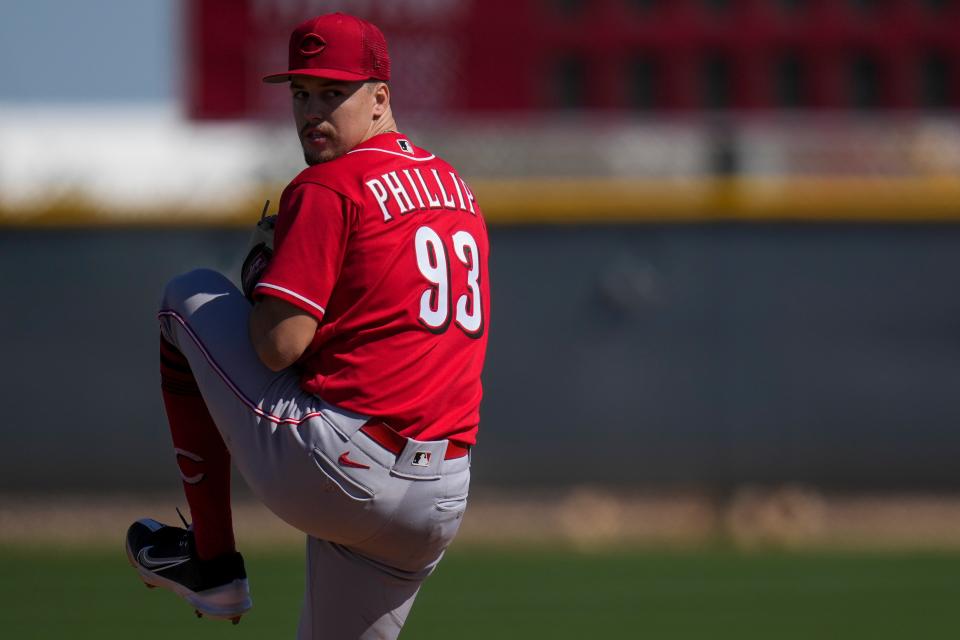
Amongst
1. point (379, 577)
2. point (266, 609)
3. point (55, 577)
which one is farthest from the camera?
point (55, 577)

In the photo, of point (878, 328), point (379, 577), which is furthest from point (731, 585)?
point (379, 577)

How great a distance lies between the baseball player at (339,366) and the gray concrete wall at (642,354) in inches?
312

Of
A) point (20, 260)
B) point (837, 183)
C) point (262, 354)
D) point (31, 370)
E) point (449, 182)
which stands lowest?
point (31, 370)

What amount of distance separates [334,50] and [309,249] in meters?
0.43

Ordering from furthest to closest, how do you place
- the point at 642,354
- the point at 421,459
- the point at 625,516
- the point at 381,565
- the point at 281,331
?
the point at 642,354 → the point at 625,516 → the point at 381,565 → the point at 421,459 → the point at 281,331

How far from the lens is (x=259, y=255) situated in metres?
3.08

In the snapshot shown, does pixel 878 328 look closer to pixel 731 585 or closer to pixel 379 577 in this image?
pixel 731 585

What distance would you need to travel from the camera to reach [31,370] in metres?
11.0

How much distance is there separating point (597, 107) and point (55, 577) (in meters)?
5.70

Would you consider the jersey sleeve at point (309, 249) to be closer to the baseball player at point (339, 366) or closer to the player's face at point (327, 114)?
the baseball player at point (339, 366)

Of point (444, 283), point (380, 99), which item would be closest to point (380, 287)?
point (444, 283)

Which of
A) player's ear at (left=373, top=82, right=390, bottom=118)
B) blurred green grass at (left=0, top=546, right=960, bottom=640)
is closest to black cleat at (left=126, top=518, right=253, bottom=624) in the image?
player's ear at (left=373, top=82, right=390, bottom=118)

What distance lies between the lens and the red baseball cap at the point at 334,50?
2998mm

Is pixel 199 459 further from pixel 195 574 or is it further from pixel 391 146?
pixel 391 146
